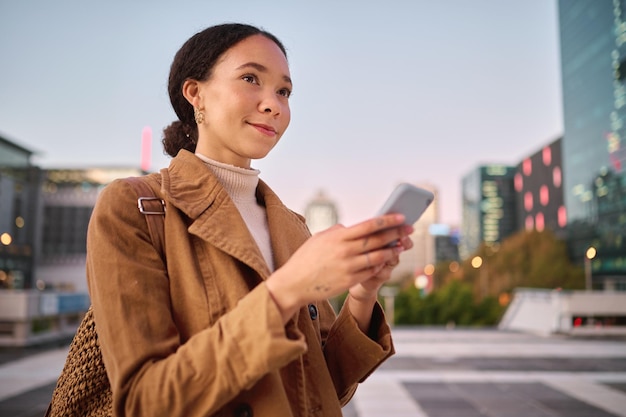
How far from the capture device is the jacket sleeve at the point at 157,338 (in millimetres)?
917

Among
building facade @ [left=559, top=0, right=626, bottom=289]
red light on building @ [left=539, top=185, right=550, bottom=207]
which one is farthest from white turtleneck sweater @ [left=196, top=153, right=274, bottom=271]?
red light on building @ [left=539, top=185, right=550, bottom=207]

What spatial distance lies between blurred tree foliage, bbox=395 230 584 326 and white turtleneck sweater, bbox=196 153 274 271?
99.4ft

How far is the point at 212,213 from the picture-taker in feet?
3.85

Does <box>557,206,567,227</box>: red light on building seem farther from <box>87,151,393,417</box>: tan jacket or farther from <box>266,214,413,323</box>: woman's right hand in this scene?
<box>266,214,413,323</box>: woman's right hand

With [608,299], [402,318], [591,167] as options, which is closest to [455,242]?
[591,167]

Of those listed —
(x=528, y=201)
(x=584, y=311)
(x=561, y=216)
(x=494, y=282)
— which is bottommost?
(x=494, y=282)

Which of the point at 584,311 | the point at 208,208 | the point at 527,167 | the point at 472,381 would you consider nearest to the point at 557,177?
the point at 527,167

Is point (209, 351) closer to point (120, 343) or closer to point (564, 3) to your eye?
point (120, 343)

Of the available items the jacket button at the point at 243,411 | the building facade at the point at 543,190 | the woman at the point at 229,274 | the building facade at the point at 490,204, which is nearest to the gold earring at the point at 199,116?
the woman at the point at 229,274

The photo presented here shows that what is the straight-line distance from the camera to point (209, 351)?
0.93 m

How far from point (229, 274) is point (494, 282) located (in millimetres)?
47841

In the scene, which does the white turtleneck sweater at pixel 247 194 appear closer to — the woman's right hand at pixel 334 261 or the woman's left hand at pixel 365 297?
the woman's left hand at pixel 365 297

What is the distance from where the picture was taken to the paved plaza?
638 cm

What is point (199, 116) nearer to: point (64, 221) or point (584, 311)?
point (584, 311)
